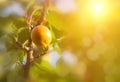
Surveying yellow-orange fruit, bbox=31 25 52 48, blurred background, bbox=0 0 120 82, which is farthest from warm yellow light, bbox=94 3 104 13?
yellow-orange fruit, bbox=31 25 52 48

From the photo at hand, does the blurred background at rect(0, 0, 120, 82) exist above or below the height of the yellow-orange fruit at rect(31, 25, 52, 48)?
below

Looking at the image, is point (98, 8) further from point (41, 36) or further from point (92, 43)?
point (41, 36)

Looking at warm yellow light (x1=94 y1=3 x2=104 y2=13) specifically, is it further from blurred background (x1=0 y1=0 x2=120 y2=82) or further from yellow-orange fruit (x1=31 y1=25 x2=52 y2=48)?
yellow-orange fruit (x1=31 y1=25 x2=52 y2=48)

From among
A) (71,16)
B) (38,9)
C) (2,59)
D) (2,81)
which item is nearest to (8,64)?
(2,59)

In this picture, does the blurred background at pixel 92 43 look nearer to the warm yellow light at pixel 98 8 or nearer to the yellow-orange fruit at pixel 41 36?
the warm yellow light at pixel 98 8

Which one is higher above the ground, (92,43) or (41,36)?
(41,36)

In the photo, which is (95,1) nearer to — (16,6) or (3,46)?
(16,6)

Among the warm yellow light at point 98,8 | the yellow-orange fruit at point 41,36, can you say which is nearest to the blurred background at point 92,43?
the warm yellow light at point 98,8

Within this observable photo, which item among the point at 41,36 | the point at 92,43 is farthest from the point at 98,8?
the point at 41,36
